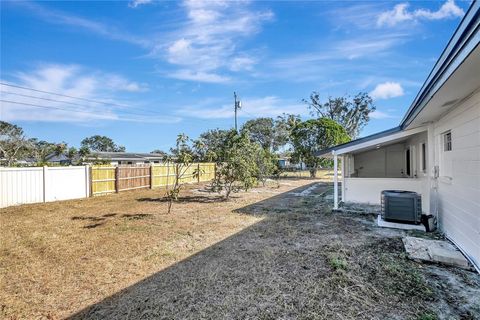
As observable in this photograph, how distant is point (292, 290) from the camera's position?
132 inches

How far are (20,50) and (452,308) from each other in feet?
59.2

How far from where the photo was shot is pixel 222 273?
3914 mm

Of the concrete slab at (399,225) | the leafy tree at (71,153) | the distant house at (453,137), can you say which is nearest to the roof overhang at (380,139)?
the distant house at (453,137)

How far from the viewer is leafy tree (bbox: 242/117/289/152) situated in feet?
136

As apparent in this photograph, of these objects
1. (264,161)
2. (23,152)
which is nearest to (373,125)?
(264,161)

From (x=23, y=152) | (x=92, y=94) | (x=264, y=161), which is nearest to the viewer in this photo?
(x=264, y=161)

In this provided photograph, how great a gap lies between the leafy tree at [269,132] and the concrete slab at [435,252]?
120 feet

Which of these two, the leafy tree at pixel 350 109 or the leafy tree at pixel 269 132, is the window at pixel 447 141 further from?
the leafy tree at pixel 269 132

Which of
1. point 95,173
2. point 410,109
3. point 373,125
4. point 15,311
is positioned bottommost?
point 15,311

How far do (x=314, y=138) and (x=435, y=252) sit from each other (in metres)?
20.5

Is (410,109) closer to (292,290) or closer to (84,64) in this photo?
(292,290)

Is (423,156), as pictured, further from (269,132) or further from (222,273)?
(269,132)

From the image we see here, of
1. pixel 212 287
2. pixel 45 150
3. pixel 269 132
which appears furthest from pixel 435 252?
pixel 45 150

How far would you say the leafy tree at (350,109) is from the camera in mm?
34781
